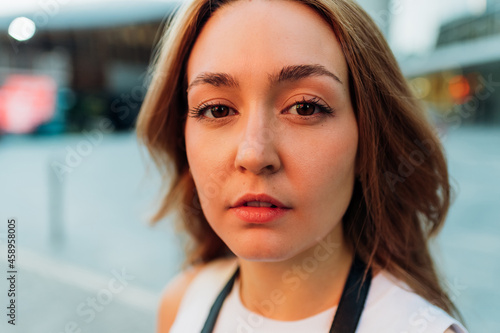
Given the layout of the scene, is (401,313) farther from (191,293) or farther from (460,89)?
(460,89)

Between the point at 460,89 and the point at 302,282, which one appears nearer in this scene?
the point at 302,282

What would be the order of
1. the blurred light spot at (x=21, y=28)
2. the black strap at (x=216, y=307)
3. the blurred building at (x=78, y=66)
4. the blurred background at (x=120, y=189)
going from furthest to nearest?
1. the blurred building at (x=78, y=66)
2. the blurred background at (x=120, y=189)
3. the blurred light spot at (x=21, y=28)
4. the black strap at (x=216, y=307)

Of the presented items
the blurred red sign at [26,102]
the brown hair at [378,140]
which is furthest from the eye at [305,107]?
the blurred red sign at [26,102]

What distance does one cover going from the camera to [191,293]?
1.38m

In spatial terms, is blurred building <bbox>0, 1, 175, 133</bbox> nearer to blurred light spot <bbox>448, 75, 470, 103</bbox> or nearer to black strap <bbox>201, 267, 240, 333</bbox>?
blurred light spot <bbox>448, 75, 470, 103</bbox>

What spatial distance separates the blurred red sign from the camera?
8609 millimetres

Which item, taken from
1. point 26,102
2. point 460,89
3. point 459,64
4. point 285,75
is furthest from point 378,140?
point 26,102

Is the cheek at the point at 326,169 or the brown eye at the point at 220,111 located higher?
the brown eye at the point at 220,111

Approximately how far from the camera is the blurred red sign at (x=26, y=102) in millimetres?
8609

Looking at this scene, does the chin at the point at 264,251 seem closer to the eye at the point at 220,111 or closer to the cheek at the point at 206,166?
the cheek at the point at 206,166

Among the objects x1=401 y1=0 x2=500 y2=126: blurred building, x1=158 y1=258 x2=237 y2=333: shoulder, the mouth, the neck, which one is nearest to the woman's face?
the mouth

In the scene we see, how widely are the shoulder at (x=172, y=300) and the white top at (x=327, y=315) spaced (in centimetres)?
6

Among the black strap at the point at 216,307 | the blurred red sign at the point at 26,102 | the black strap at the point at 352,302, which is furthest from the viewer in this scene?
the blurred red sign at the point at 26,102

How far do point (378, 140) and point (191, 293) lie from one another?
0.77 metres
